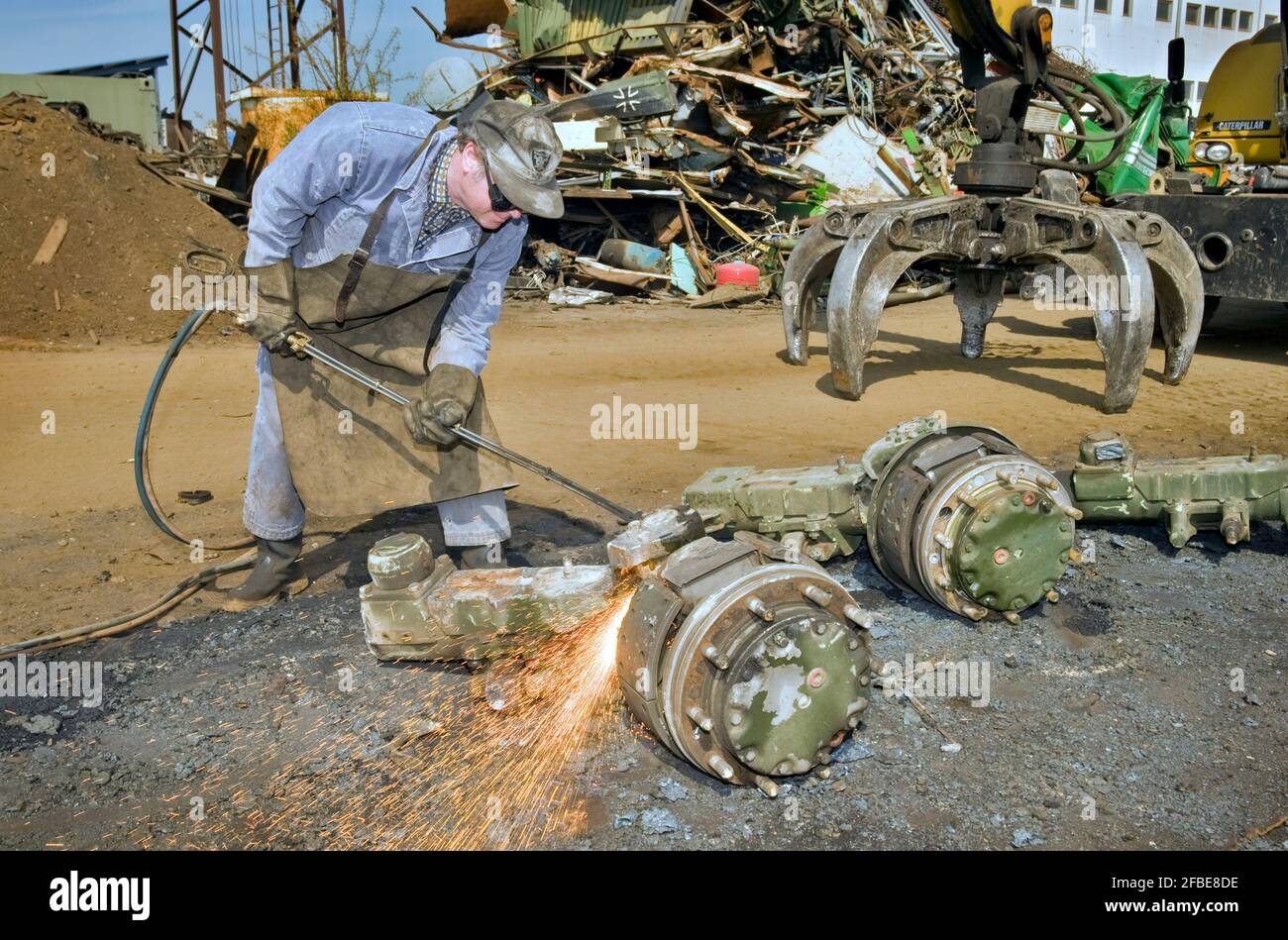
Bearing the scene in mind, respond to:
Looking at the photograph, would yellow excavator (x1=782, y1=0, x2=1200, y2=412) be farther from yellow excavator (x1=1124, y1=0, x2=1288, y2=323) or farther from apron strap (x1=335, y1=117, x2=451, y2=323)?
apron strap (x1=335, y1=117, x2=451, y2=323)

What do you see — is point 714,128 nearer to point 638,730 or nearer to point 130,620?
point 130,620

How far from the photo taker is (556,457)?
5.19 meters

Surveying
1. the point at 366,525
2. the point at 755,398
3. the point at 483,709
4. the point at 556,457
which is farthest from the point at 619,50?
the point at 483,709

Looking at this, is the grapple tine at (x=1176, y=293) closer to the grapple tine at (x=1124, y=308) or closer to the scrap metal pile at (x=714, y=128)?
the grapple tine at (x=1124, y=308)

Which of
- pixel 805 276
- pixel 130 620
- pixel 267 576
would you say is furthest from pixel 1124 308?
pixel 130 620

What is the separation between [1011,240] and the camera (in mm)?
5688

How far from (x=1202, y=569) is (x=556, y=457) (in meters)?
2.84

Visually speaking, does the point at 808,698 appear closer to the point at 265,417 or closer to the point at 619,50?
the point at 265,417

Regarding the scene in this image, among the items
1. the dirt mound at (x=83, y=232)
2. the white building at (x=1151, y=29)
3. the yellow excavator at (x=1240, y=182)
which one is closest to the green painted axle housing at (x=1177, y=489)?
the yellow excavator at (x=1240, y=182)

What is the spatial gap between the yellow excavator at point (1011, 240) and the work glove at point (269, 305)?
2945 mm

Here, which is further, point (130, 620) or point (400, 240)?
point (130, 620)

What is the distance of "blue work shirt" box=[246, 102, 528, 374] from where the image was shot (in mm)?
3088

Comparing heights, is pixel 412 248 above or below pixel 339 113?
below

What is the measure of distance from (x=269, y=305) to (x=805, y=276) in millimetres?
3634
